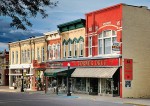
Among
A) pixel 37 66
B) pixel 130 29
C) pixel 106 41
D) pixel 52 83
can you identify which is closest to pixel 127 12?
pixel 130 29

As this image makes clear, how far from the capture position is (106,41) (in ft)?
137

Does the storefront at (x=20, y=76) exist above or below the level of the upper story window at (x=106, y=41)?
below

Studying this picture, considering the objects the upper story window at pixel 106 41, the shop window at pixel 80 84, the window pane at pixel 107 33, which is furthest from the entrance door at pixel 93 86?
the window pane at pixel 107 33

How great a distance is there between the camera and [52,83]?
51.9 meters

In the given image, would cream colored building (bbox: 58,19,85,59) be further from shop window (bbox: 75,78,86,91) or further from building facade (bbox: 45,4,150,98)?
shop window (bbox: 75,78,86,91)

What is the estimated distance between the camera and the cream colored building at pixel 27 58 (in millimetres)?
58125

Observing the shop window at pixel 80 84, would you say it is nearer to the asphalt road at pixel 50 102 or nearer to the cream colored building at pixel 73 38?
the cream colored building at pixel 73 38

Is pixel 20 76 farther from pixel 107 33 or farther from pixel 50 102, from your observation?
pixel 50 102

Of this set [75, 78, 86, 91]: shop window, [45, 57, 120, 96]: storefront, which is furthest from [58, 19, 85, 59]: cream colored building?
[75, 78, 86, 91]: shop window

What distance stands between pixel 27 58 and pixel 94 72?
23.9 m

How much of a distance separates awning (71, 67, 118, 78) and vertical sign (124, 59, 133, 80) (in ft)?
3.91

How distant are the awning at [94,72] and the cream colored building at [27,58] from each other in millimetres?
13175

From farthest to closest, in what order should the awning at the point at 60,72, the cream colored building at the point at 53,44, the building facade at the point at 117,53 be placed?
the cream colored building at the point at 53,44 → the awning at the point at 60,72 → the building facade at the point at 117,53

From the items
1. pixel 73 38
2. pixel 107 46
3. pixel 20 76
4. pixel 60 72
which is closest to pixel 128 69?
pixel 107 46
